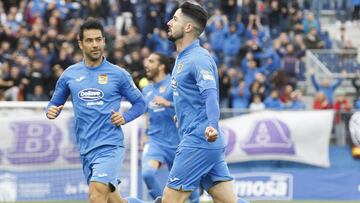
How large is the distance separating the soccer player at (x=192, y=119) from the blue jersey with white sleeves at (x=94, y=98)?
1.21 metres

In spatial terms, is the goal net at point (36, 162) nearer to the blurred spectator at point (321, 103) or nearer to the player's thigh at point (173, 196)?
the blurred spectator at point (321, 103)

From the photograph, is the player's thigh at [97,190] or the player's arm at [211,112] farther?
the player's thigh at [97,190]

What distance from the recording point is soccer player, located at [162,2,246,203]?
8805 mm

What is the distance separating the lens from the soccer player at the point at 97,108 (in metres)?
9.83

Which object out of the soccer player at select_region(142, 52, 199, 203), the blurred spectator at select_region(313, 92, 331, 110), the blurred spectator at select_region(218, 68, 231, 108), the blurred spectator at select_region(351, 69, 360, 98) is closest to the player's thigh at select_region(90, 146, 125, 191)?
the soccer player at select_region(142, 52, 199, 203)

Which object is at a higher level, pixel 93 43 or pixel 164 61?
pixel 93 43

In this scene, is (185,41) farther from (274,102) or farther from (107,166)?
(274,102)

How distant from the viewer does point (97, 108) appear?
989 centimetres

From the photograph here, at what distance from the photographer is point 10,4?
24453mm

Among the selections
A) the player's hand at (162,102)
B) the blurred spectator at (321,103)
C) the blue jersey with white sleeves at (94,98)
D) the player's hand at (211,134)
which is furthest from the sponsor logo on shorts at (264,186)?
the player's hand at (211,134)

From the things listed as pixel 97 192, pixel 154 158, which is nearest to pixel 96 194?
pixel 97 192

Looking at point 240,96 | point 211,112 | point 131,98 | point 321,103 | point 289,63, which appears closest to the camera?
point 211,112

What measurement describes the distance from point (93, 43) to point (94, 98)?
1.94ft

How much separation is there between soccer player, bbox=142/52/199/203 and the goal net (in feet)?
7.52
